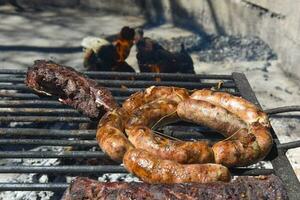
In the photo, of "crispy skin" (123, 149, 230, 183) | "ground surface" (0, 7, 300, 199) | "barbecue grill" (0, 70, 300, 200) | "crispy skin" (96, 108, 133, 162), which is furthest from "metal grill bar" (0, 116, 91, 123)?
"ground surface" (0, 7, 300, 199)

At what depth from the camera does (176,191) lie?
2.10m

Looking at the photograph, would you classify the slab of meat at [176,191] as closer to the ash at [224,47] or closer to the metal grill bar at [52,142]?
the metal grill bar at [52,142]

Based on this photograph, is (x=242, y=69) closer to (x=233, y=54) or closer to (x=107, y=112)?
(x=233, y=54)

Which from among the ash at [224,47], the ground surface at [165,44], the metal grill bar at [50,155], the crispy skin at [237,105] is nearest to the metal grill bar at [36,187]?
the metal grill bar at [50,155]

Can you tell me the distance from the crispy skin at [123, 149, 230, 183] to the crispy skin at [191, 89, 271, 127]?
0.54m

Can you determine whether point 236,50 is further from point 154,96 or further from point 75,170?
point 75,170

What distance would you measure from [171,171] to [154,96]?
0.81m

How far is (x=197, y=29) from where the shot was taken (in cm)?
827

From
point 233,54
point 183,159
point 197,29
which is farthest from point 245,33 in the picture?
point 183,159

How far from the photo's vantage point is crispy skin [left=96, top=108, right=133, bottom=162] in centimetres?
240

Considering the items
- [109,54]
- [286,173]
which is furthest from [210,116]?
[109,54]

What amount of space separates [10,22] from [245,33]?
4.72m

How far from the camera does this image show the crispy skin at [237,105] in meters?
2.69

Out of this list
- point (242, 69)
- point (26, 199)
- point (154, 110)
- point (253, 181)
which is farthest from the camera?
point (242, 69)
